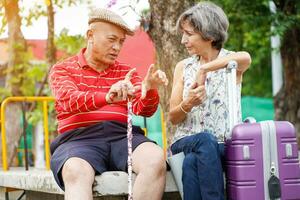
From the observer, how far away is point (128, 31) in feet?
14.1

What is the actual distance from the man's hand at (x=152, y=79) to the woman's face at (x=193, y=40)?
38 cm

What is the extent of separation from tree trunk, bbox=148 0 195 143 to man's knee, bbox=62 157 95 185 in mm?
2139

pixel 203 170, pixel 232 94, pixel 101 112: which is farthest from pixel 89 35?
pixel 203 170

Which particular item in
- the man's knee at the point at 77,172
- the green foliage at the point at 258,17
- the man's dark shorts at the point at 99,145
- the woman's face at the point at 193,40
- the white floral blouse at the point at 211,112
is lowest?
the man's knee at the point at 77,172

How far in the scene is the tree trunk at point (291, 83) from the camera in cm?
1146

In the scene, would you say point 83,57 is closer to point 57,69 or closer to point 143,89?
point 57,69

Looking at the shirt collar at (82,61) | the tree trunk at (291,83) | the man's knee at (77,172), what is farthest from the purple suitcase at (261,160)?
the tree trunk at (291,83)

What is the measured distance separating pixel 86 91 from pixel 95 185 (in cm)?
61

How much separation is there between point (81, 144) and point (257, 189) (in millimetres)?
1088

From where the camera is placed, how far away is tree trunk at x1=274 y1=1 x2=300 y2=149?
11.5 m

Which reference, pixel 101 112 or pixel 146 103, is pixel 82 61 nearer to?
pixel 101 112

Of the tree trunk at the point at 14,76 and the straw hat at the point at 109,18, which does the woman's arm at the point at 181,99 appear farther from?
the tree trunk at the point at 14,76

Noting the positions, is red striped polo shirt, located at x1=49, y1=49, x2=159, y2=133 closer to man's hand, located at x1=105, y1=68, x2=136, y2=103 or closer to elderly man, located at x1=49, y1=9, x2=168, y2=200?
elderly man, located at x1=49, y1=9, x2=168, y2=200

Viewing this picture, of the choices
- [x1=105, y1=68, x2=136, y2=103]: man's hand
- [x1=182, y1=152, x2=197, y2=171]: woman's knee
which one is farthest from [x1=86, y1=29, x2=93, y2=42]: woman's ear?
[x1=182, y1=152, x2=197, y2=171]: woman's knee
